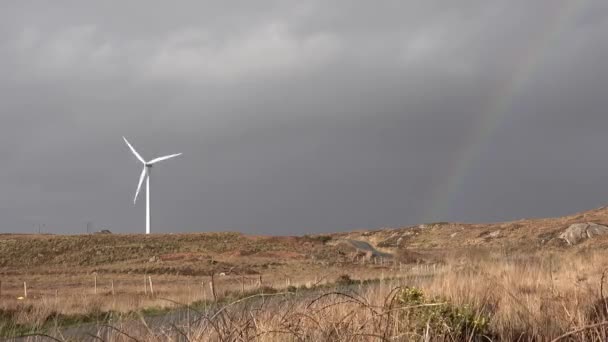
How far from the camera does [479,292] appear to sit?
9031 mm

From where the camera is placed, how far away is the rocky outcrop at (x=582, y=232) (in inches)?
2504

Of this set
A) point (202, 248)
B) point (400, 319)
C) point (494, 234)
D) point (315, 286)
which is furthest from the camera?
point (494, 234)

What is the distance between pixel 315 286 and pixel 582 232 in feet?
213

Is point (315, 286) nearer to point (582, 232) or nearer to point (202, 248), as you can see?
point (582, 232)

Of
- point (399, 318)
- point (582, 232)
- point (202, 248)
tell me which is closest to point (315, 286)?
point (399, 318)

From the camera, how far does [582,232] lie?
6538cm

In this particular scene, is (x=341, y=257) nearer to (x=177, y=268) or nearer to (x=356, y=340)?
(x=177, y=268)

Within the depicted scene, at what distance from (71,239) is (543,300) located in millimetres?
89019

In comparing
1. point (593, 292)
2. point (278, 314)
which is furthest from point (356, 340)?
point (593, 292)

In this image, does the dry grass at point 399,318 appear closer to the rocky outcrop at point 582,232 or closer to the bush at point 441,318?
the bush at point 441,318

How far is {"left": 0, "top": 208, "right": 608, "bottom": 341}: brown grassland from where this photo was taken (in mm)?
5434

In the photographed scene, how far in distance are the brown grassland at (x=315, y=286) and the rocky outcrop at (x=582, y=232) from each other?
6.28 feet

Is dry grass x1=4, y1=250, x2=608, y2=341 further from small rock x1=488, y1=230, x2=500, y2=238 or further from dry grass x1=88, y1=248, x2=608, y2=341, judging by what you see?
small rock x1=488, y1=230, x2=500, y2=238

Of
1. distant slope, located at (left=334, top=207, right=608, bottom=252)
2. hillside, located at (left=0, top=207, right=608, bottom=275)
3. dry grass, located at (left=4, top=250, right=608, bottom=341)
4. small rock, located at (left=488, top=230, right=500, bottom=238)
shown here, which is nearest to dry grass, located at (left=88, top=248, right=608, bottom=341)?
dry grass, located at (left=4, top=250, right=608, bottom=341)
